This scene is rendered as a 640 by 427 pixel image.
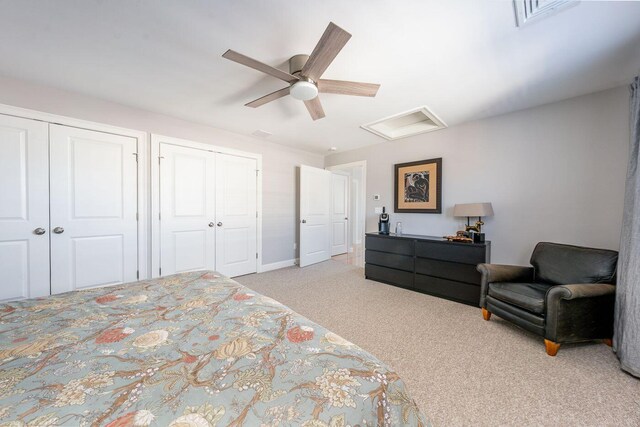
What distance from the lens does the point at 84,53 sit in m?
1.93

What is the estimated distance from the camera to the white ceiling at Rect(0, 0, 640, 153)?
4.93 feet

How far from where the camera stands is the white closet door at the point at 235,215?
374 cm

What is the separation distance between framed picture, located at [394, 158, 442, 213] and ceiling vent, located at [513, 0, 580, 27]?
207 centimetres

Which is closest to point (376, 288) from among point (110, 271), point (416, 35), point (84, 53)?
point (416, 35)

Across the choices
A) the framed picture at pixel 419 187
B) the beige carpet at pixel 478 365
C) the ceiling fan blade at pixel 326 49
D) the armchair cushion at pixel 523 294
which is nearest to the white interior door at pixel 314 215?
the framed picture at pixel 419 187

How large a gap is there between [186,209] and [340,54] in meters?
2.86

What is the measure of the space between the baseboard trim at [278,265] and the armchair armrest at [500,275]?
3219 mm

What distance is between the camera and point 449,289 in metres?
2.97

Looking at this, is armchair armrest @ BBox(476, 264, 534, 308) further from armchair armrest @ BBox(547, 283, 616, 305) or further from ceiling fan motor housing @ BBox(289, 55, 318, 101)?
ceiling fan motor housing @ BBox(289, 55, 318, 101)

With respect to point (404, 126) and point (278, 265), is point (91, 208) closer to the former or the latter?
point (278, 265)

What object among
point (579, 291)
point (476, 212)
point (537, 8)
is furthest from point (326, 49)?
point (579, 291)

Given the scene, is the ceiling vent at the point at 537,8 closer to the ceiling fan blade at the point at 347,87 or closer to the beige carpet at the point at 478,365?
the ceiling fan blade at the point at 347,87

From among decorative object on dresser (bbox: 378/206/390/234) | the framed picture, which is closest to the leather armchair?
the framed picture

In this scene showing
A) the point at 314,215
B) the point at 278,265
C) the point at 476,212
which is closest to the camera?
the point at 476,212
